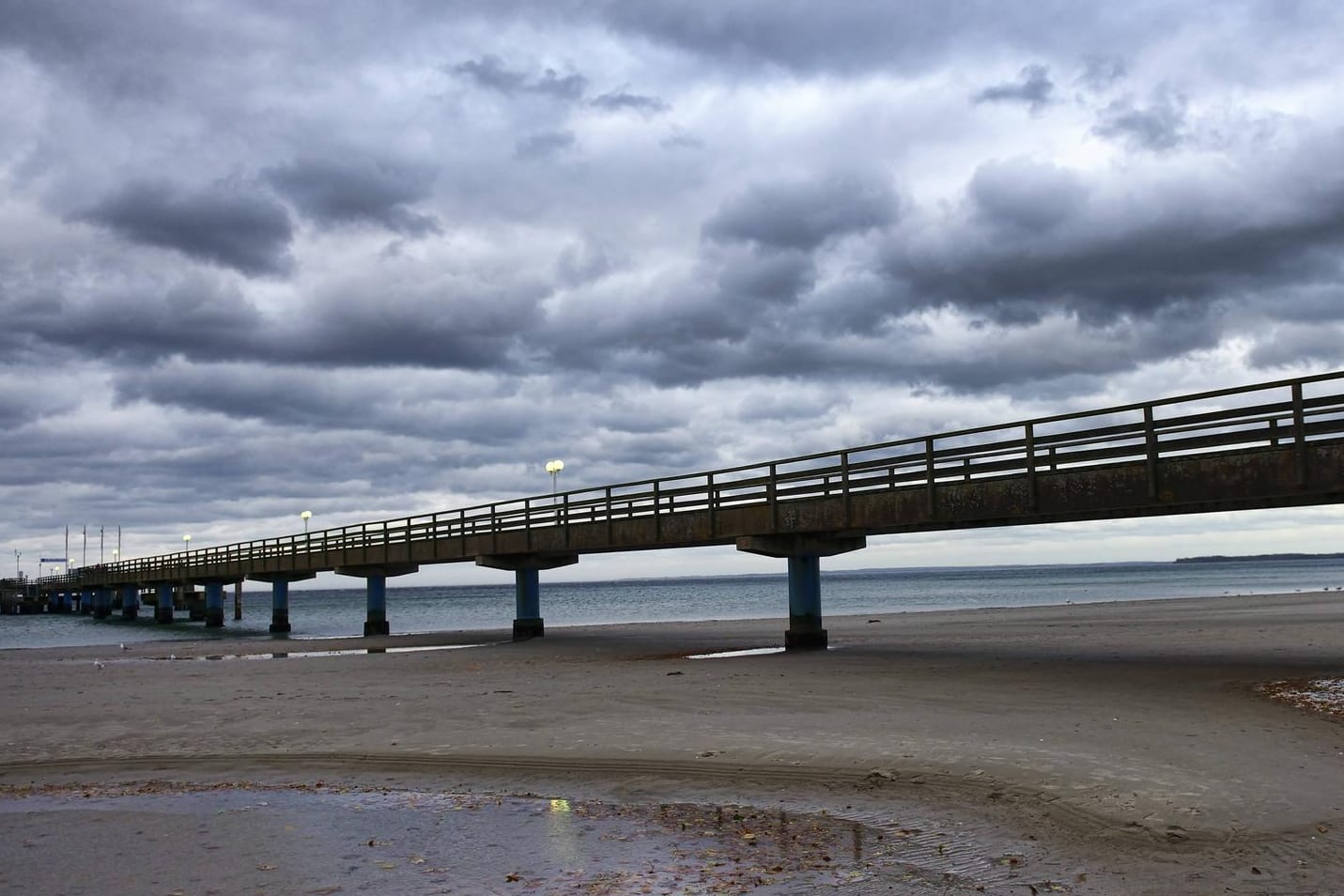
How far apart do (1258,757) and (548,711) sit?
883 cm

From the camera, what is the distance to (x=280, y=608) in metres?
56.2

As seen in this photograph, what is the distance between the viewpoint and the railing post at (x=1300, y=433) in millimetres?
17422

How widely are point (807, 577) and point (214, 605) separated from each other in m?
51.3

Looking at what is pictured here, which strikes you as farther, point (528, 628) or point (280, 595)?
point (280, 595)

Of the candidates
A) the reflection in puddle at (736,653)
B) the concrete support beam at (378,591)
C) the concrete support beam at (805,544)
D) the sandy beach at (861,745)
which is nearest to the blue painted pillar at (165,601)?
the concrete support beam at (378,591)

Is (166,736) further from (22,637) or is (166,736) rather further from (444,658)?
(22,637)

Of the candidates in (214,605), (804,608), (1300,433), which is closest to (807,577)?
(804,608)

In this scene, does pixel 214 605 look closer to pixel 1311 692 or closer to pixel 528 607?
pixel 528 607

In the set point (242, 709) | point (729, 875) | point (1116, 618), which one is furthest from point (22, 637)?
point (729, 875)

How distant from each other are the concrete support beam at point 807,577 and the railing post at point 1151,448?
8.53 metres

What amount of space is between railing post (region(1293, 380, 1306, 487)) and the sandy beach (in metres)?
3.26

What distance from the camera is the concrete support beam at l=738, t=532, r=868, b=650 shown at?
26.8 meters

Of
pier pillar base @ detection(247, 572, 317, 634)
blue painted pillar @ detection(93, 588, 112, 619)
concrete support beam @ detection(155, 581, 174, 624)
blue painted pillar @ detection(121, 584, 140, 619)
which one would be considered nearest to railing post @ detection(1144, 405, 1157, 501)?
pier pillar base @ detection(247, 572, 317, 634)

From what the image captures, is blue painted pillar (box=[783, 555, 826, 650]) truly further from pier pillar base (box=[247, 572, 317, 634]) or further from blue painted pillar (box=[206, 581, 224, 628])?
blue painted pillar (box=[206, 581, 224, 628])
